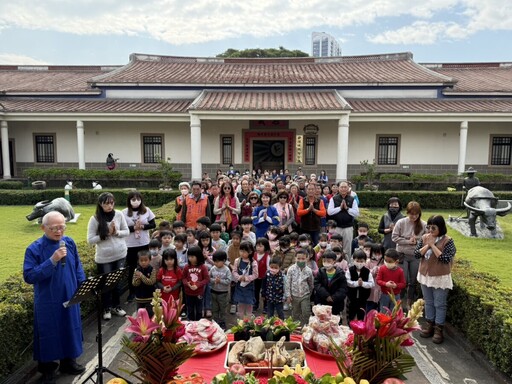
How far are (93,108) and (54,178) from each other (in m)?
4.22

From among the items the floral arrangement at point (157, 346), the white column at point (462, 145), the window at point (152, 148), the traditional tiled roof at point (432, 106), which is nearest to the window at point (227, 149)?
the window at point (152, 148)

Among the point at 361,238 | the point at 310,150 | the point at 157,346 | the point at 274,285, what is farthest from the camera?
the point at 310,150

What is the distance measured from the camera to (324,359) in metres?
3.61

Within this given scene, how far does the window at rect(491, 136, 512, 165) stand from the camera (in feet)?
67.4

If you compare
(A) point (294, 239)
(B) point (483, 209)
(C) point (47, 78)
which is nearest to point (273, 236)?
(A) point (294, 239)

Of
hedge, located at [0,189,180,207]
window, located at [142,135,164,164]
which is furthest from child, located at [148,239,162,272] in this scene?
window, located at [142,135,164,164]

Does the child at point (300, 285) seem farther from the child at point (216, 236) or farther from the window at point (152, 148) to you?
the window at point (152, 148)

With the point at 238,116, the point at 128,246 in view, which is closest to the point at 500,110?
the point at 238,116

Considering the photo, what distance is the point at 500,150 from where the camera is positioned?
20.6 meters

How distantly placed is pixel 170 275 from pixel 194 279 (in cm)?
35

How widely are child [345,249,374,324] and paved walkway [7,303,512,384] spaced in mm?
864

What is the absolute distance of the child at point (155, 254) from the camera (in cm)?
554

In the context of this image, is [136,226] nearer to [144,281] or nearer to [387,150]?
[144,281]

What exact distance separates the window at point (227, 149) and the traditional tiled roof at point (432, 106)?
688 centimetres
